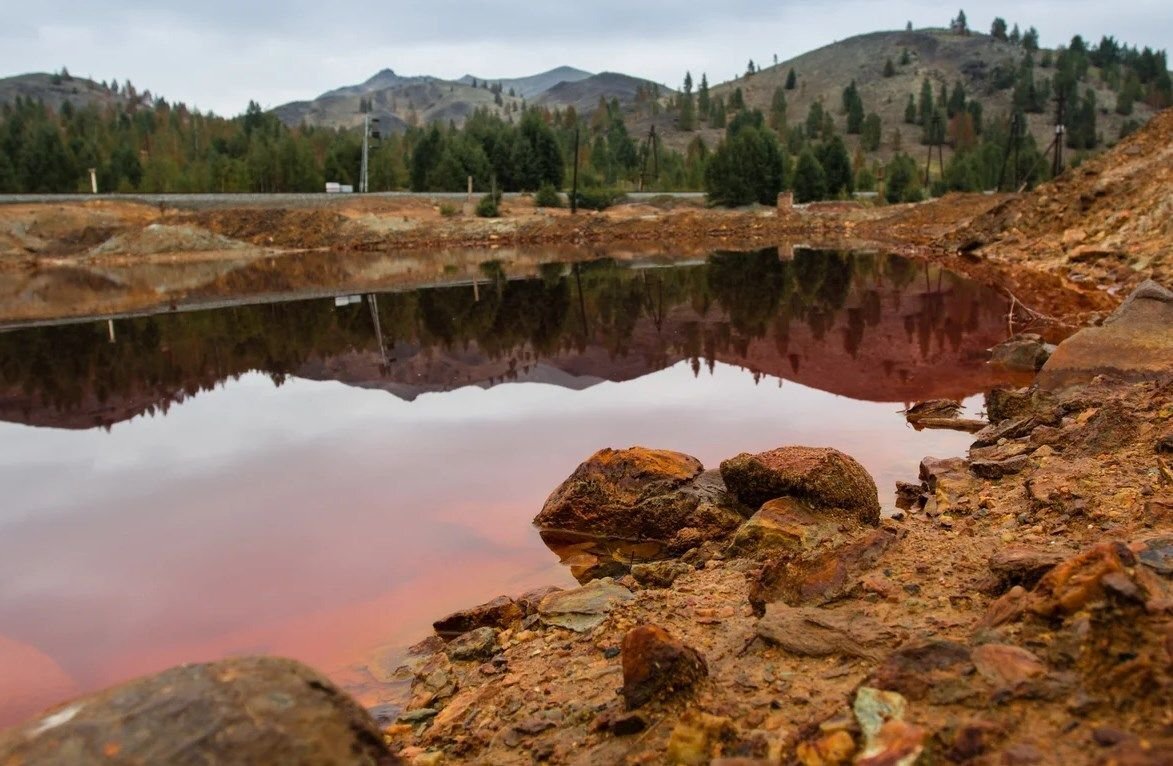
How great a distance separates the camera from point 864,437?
41.2ft

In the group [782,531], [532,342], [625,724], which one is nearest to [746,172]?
[532,342]

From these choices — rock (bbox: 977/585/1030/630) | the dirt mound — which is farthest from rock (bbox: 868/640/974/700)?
the dirt mound

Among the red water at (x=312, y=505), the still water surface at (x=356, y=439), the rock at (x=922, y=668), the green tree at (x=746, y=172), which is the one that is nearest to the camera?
Answer: the rock at (x=922, y=668)

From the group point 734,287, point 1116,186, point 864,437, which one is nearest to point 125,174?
point 734,287

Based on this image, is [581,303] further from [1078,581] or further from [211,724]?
[211,724]

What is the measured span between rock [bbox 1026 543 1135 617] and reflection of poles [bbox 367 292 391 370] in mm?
17260

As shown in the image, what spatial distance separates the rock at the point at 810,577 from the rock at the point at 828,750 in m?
2.20

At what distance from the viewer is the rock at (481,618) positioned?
7.45 m

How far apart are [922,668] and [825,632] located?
977 mm

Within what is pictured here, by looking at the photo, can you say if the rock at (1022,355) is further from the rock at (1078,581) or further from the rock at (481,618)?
the rock at (1078,581)

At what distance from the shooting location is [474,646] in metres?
6.89

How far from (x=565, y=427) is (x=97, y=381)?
1127 centimetres

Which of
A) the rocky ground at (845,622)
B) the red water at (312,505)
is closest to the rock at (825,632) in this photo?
the rocky ground at (845,622)

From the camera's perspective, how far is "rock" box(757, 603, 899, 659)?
16.1 ft
